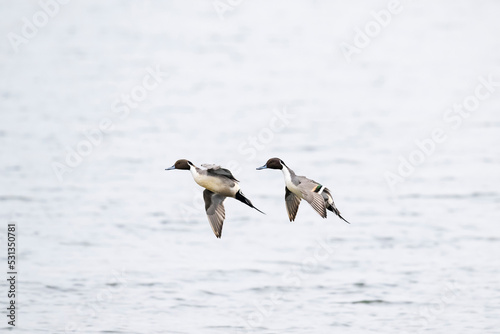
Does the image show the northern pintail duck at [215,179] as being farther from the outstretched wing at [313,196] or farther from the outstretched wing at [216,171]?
the outstretched wing at [313,196]

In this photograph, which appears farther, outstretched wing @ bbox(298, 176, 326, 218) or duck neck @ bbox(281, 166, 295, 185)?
duck neck @ bbox(281, 166, 295, 185)

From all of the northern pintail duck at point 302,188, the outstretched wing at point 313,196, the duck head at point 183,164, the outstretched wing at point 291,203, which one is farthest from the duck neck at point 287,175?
the duck head at point 183,164

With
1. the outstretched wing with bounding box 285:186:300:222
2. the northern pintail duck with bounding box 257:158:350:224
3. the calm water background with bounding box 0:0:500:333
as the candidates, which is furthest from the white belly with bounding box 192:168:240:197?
the calm water background with bounding box 0:0:500:333

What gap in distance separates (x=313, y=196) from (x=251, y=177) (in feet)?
58.2

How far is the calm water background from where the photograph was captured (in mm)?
20047

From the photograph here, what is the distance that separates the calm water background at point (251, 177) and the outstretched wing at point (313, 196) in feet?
25.5

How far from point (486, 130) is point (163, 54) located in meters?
17.9

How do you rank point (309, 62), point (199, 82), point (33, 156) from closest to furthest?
point (33, 156) → point (199, 82) → point (309, 62)

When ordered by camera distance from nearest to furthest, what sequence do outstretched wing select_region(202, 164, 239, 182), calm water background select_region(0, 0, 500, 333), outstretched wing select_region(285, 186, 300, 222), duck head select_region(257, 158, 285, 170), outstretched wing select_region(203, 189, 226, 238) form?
1. outstretched wing select_region(202, 164, 239, 182)
2. duck head select_region(257, 158, 285, 170)
3. outstretched wing select_region(203, 189, 226, 238)
4. outstretched wing select_region(285, 186, 300, 222)
5. calm water background select_region(0, 0, 500, 333)

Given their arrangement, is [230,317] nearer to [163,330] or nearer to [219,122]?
[163,330]

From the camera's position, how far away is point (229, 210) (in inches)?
1040

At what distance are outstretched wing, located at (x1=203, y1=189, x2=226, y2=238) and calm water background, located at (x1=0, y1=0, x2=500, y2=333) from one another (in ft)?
22.9

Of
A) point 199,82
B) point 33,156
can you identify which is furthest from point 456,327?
point 199,82

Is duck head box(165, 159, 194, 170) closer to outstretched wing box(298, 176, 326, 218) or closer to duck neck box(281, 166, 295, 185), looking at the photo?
duck neck box(281, 166, 295, 185)
